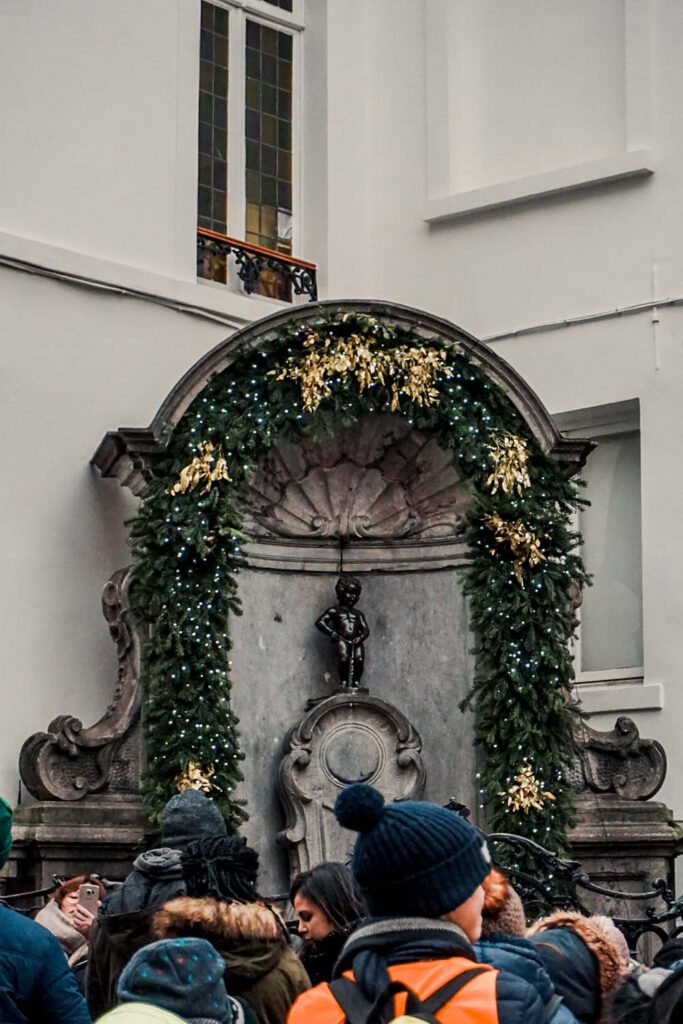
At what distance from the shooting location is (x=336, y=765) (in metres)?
12.0

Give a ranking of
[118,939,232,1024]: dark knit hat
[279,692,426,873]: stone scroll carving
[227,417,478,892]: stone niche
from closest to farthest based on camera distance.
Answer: [118,939,232,1024]: dark knit hat, [279,692,426,873]: stone scroll carving, [227,417,478,892]: stone niche

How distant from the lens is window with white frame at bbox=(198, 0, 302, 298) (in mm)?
13617

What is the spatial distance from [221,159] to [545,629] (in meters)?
4.17

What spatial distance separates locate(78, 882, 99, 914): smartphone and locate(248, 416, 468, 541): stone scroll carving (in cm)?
466

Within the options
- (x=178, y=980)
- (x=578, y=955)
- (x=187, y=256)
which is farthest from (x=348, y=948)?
(x=187, y=256)

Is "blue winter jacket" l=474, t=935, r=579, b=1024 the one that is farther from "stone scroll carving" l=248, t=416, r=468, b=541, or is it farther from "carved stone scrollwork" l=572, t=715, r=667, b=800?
"stone scroll carving" l=248, t=416, r=468, b=541

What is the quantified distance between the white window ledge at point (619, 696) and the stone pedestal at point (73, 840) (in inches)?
120

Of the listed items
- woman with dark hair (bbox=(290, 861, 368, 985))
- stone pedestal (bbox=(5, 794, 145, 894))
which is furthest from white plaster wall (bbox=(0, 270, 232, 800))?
woman with dark hair (bbox=(290, 861, 368, 985))

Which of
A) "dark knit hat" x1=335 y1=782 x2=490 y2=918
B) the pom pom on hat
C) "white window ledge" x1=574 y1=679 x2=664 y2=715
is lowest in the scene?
"dark knit hat" x1=335 y1=782 x2=490 y2=918

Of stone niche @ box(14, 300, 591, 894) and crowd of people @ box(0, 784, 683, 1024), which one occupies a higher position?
stone niche @ box(14, 300, 591, 894)

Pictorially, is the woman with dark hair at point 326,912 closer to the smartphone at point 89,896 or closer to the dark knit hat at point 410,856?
the dark knit hat at point 410,856

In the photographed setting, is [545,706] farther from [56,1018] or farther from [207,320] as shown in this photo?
[56,1018]

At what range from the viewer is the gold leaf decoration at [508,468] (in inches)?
469

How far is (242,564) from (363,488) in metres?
1.17
